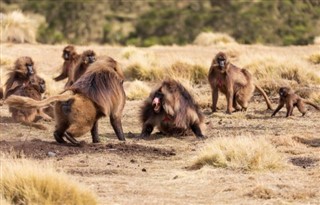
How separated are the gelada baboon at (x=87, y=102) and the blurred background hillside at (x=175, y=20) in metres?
45.7

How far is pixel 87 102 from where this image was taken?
1109 centimetres

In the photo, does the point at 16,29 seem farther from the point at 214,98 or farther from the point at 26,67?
the point at 26,67

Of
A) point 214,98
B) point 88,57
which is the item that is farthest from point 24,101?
point 214,98

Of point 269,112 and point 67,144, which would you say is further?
point 269,112

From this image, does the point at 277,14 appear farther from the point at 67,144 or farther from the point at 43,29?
the point at 67,144

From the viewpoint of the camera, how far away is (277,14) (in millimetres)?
64375

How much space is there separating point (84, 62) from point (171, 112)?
8.88 ft

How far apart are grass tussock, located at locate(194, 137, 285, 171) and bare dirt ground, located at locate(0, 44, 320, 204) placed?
0.14 m

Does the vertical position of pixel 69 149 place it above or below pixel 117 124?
below

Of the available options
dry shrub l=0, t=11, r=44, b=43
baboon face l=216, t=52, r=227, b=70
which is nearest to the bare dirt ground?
baboon face l=216, t=52, r=227, b=70

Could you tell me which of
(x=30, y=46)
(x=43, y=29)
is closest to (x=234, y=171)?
(x=30, y=46)

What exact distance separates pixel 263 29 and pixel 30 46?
34.9 metres

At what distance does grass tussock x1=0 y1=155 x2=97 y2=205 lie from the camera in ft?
25.1

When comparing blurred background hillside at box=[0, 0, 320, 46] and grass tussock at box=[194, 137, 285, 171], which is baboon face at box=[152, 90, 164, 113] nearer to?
grass tussock at box=[194, 137, 285, 171]
